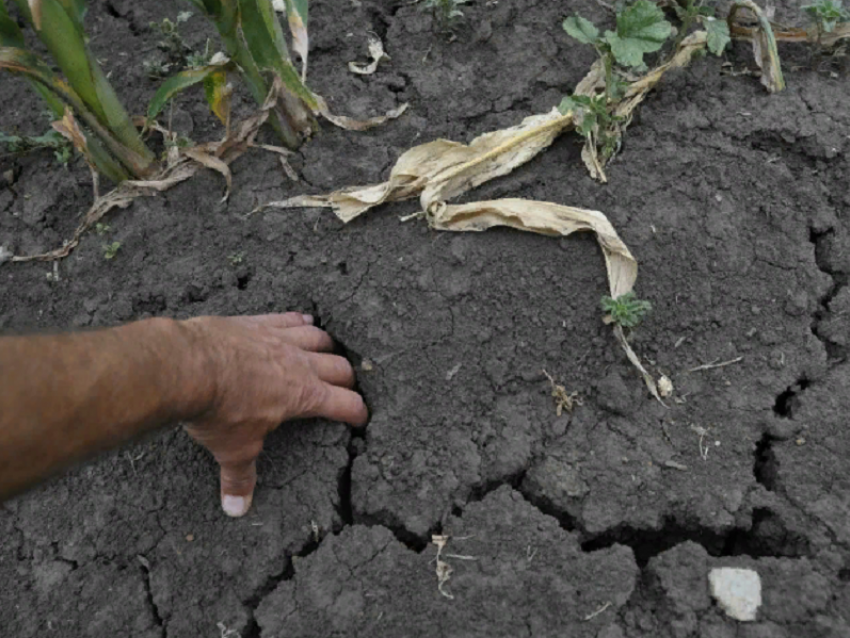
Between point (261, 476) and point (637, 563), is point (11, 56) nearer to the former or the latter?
point (261, 476)

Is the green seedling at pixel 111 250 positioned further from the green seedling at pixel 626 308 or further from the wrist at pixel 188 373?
the green seedling at pixel 626 308

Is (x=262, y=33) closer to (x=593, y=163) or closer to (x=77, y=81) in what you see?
(x=77, y=81)

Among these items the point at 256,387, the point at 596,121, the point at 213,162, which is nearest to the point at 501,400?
the point at 256,387

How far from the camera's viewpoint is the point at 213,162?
2303mm

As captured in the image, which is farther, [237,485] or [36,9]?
[36,9]

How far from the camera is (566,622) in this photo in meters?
1.59

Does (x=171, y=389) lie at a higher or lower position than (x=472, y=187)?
higher

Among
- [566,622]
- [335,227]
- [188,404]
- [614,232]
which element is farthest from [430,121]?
[566,622]

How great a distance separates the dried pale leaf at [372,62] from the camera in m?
2.51

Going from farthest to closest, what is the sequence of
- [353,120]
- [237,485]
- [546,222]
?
[353,120], [546,222], [237,485]

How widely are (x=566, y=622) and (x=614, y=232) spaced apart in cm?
95

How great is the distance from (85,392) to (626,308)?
1195 mm

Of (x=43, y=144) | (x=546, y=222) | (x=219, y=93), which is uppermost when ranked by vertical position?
(x=219, y=93)

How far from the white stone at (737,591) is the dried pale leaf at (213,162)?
1624mm
